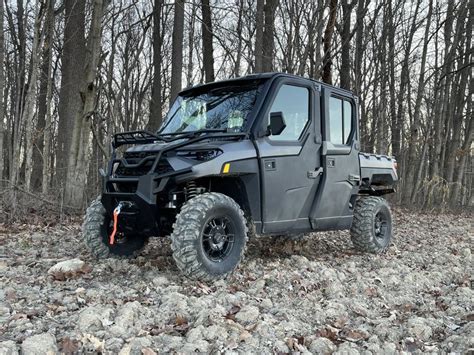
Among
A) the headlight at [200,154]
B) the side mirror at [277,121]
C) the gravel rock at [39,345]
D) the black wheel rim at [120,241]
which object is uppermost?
the side mirror at [277,121]

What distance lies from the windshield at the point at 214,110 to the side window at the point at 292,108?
0.33 m

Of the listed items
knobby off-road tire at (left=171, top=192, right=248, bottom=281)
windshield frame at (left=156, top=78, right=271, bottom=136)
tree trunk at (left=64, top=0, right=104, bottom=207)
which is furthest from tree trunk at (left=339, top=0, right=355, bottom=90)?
knobby off-road tire at (left=171, top=192, right=248, bottom=281)

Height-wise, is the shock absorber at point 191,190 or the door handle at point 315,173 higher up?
the door handle at point 315,173

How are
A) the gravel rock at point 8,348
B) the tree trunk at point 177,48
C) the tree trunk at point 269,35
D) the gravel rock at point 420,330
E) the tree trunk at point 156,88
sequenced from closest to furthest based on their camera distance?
1. the gravel rock at point 8,348
2. the gravel rock at point 420,330
3. the tree trunk at point 177,48
4. the tree trunk at point 269,35
5. the tree trunk at point 156,88

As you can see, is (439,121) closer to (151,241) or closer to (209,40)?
(209,40)

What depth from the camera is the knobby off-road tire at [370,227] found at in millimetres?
7234

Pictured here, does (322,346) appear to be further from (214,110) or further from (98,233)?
(214,110)

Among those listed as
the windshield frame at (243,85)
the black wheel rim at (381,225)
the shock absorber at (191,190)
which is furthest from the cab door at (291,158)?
the black wheel rim at (381,225)

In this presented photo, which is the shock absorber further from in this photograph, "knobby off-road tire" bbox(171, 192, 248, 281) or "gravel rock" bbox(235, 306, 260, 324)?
"gravel rock" bbox(235, 306, 260, 324)

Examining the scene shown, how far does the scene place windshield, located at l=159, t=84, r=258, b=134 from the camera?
5637 mm

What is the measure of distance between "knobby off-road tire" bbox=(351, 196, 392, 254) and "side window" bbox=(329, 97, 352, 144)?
3.93ft

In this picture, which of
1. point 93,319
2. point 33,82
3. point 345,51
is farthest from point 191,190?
point 345,51

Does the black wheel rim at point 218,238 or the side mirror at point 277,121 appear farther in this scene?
the side mirror at point 277,121

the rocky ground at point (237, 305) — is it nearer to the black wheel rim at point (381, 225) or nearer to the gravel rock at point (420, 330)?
the gravel rock at point (420, 330)
